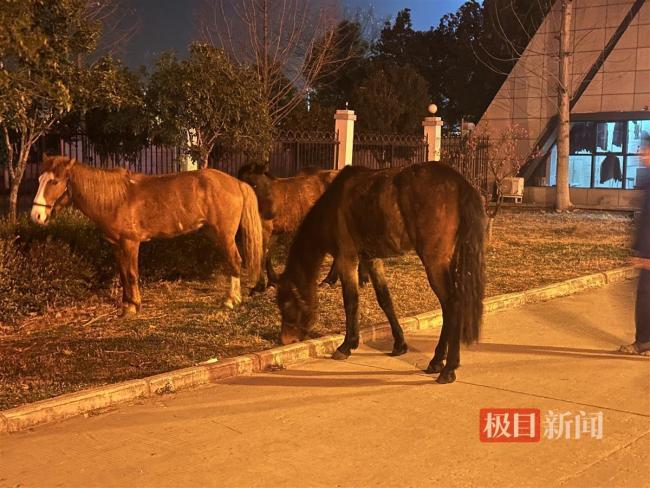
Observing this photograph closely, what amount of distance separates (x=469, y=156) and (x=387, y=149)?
2971 millimetres

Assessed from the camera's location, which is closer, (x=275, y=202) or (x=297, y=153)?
(x=275, y=202)

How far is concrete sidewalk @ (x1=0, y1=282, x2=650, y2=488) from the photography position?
12.8 ft

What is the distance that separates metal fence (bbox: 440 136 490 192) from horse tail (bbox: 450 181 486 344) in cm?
1435

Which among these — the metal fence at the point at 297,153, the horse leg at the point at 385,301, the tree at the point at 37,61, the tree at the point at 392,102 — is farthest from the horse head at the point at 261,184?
the tree at the point at 392,102

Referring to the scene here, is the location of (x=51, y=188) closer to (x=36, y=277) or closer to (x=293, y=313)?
(x=36, y=277)

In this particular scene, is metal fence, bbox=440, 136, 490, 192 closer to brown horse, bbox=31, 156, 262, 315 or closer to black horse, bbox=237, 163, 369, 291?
black horse, bbox=237, 163, 369, 291

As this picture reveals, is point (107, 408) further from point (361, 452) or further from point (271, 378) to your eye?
point (361, 452)

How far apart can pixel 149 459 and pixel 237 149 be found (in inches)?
416

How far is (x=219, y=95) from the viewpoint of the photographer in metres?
12.1

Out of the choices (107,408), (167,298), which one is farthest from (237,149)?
(107,408)

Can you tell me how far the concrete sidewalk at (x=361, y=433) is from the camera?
3891mm

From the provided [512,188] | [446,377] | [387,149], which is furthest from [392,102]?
[446,377]

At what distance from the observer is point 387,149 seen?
66.1 feet

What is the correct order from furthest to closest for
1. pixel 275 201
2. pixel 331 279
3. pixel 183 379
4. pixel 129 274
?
pixel 331 279 < pixel 275 201 < pixel 129 274 < pixel 183 379
